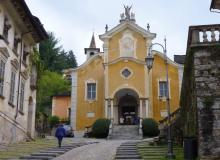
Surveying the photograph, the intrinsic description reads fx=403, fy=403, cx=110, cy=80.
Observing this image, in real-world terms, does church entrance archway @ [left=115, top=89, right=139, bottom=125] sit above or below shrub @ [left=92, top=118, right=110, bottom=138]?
above

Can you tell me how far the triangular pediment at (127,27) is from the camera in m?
42.4

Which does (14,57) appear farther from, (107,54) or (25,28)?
(107,54)

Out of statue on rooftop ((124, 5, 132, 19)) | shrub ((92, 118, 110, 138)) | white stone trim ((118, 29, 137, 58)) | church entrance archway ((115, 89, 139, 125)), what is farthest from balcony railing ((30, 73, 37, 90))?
statue on rooftop ((124, 5, 132, 19))

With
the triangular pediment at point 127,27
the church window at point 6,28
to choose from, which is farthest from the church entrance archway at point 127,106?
the church window at point 6,28

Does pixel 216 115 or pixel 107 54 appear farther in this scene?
pixel 107 54

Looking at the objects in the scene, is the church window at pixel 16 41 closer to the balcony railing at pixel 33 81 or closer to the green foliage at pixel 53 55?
the balcony railing at pixel 33 81

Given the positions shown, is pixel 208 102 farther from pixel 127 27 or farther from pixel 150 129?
pixel 127 27

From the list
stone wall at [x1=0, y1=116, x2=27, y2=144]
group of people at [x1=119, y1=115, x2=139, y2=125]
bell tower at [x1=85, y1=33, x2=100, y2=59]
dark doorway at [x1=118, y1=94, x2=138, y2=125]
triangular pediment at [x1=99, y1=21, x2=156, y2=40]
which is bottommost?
stone wall at [x1=0, y1=116, x2=27, y2=144]

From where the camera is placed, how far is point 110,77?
134 feet

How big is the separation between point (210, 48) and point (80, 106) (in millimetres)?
27646

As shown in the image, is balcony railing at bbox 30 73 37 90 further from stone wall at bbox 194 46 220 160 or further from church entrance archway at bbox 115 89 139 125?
stone wall at bbox 194 46 220 160

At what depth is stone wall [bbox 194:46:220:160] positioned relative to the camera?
14336mm

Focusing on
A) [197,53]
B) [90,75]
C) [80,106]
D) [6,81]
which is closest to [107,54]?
[90,75]

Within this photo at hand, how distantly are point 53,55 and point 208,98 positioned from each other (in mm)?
52602
